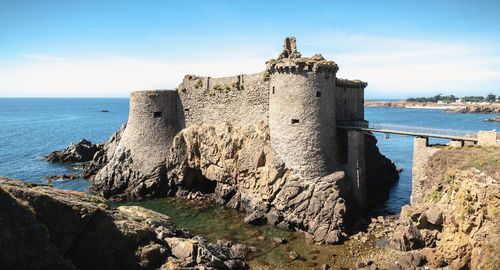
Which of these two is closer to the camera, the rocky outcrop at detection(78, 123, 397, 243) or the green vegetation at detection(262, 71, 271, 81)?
the rocky outcrop at detection(78, 123, 397, 243)

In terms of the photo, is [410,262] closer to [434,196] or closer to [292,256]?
[434,196]

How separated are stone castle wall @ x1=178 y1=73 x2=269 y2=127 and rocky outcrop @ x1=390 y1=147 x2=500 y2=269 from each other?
598 inches

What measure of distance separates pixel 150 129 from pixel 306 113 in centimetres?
1905

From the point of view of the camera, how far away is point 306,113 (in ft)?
90.2

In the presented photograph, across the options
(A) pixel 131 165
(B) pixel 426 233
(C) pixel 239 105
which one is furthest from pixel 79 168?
(B) pixel 426 233

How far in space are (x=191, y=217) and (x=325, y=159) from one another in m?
13.5

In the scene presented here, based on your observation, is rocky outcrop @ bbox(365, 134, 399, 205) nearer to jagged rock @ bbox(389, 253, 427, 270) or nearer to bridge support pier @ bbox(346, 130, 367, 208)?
bridge support pier @ bbox(346, 130, 367, 208)

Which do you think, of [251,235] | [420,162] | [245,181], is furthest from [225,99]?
[420,162]

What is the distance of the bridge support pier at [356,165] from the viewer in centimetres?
2786

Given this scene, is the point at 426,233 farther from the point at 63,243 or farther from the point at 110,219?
the point at 63,243

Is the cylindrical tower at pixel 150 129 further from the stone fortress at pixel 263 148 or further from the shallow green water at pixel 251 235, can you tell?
the shallow green water at pixel 251 235

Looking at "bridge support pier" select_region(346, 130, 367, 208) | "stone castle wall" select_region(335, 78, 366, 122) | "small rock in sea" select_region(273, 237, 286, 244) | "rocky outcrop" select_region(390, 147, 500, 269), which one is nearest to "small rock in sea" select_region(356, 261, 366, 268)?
"rocky outcrop" select_region(390, 147, 500, 269)

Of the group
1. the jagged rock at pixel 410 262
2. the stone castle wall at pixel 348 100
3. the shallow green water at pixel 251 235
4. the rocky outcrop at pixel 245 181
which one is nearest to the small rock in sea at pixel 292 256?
the shallow green water at pixel 251 235

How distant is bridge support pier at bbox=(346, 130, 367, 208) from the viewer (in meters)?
27.9
